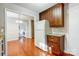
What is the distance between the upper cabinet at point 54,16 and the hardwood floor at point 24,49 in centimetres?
44

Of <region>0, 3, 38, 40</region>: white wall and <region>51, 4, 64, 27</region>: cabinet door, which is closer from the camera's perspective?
<region>0, 3, 38, 40</region>: white wall

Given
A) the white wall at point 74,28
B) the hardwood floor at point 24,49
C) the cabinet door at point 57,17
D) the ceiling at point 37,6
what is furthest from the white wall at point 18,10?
the white wall at point 74,28

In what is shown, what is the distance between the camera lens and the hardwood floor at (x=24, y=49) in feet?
5.04

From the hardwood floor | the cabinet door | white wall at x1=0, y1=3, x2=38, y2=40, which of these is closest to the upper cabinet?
the cabinet door

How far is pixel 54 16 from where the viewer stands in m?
1.74

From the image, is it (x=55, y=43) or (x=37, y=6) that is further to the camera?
(x=55, y=43)

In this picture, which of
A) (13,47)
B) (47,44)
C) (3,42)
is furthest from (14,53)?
(47,44)

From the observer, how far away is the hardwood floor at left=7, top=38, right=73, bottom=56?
1.54m

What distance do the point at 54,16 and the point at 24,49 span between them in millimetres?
744

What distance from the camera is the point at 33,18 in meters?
1.68

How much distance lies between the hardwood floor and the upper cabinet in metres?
0.44

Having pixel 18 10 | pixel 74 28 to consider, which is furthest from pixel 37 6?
pixel 74 28

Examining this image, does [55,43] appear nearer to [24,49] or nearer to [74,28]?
[74,28]

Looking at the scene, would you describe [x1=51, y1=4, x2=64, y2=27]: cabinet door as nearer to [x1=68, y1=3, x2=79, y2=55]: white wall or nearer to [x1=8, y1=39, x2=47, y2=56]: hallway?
[x1=68, y1=3, x2=79, y2=55]: white wall
